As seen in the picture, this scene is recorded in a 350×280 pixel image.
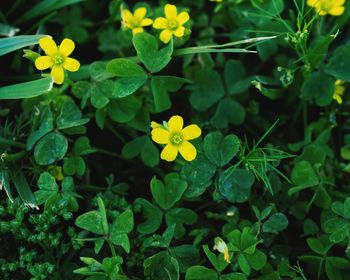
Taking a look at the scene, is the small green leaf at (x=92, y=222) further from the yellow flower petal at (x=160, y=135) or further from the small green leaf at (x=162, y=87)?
the small green leaf at (x=162, y=87)

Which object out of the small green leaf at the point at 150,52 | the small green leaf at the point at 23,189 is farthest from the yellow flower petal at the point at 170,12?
the small green leaf at the point at 23,189

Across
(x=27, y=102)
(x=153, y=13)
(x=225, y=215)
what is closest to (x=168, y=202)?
(x=225, y=215)

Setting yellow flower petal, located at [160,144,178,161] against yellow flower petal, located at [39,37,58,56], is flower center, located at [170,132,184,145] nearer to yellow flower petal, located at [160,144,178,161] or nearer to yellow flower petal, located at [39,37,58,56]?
yellow flower petal, located at [160,144,178,161]

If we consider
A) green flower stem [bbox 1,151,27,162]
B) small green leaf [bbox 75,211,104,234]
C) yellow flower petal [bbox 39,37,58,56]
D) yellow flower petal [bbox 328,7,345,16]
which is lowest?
small green leaf [bbox 75,211,104,234]

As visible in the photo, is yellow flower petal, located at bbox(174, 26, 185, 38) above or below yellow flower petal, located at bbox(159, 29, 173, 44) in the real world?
above

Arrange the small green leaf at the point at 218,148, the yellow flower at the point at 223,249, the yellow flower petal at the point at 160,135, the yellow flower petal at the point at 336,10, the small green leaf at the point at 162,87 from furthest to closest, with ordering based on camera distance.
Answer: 1. the yellow flower petal at the point at 336,10
2. the small green leaf at the point at 162,87
3. the small green leaf at the point at 218,148
4. the yellow flower petal at the point at 160,135
5. the yellow flower at the point at 223,249

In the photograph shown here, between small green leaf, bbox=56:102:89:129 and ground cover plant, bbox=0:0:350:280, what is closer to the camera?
ground cover plant, bbox=0:0:350:280

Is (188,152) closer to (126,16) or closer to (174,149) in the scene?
(174,149)

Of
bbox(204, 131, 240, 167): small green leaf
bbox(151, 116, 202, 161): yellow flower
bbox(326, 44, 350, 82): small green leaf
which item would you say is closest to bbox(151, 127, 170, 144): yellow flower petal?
bbox(151, 116, 202, 161): yellow flower
